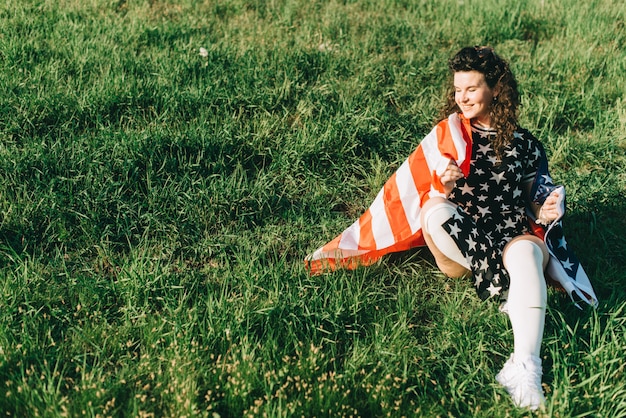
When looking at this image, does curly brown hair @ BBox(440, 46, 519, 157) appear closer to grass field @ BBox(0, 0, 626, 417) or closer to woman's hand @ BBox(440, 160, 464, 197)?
woman's hand @ BBox(440, 160, 464, 197)

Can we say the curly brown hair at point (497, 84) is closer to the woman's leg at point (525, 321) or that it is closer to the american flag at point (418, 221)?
the american flag at point (418, 221)

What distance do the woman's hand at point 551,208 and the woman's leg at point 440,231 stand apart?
39cm

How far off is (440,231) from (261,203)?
108 cm

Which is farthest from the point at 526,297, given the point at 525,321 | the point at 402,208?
the point at 402,208

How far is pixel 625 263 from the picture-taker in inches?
130

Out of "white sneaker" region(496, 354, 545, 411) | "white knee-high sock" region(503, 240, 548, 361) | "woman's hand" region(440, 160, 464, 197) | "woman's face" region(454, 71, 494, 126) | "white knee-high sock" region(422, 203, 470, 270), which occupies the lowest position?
"white sneaker" region(496, 354, 545, 411)

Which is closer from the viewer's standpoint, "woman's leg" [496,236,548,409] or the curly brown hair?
"woman's leg" [496,236,548,409]

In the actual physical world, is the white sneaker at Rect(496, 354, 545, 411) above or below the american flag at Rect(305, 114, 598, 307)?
below

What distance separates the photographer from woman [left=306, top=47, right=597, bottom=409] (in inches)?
109

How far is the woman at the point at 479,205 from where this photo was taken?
109 inches

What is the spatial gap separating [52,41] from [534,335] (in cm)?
349

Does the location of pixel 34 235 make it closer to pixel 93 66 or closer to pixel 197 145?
pixel 197 145

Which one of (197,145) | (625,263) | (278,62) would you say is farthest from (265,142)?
(625,263)

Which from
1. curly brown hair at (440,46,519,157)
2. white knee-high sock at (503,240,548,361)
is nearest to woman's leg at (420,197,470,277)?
white knee-high sock at (503,240,548,361)
